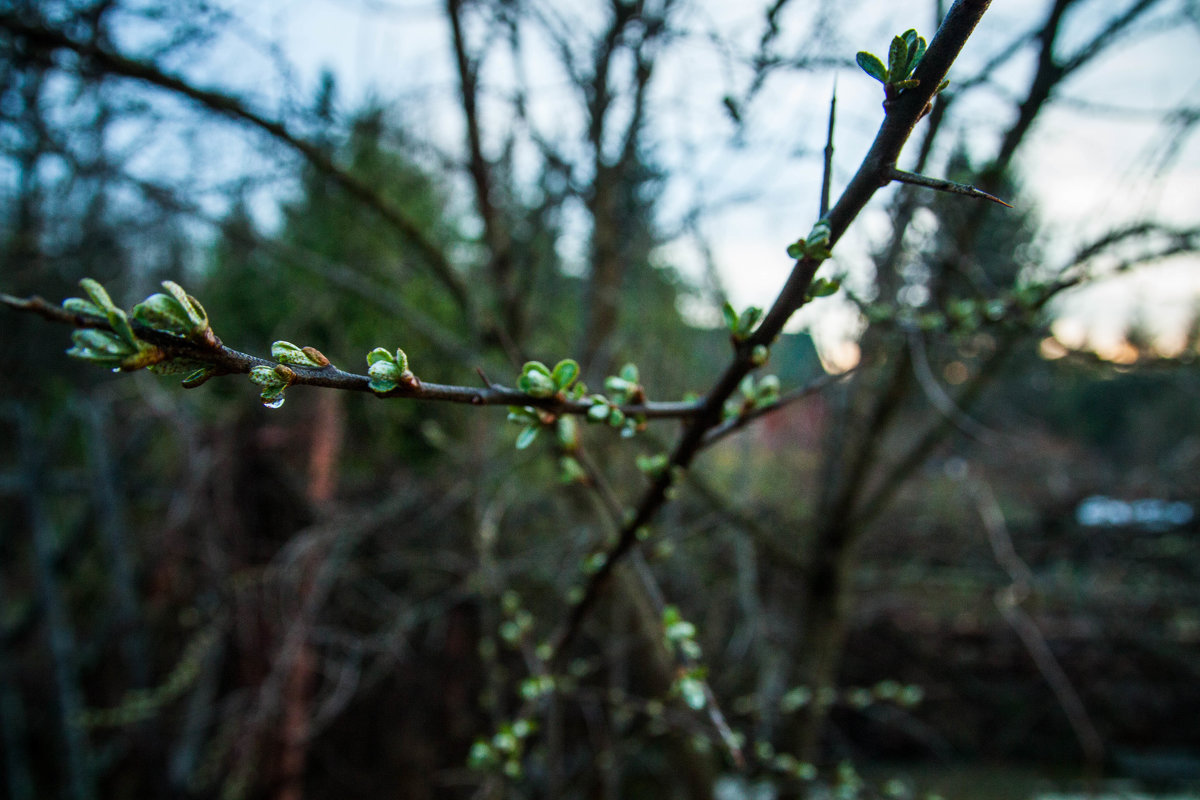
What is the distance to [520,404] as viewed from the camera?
1.91ft

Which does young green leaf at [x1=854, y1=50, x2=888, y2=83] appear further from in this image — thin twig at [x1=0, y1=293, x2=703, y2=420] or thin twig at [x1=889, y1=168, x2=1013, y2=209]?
thin twig at [x1=0, y1=293, x2=703, y2=420]

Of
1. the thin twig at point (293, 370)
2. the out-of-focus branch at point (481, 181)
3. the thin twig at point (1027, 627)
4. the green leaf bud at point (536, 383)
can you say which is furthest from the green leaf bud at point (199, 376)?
the thin twig at point (1027, 627)

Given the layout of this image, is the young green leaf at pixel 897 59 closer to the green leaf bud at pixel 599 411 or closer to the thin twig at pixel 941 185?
the thin twig at pixel 941 185

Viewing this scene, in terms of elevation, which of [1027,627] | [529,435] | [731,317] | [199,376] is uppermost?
[1027,627]

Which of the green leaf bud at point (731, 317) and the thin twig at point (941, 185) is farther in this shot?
the green leaf bud at point (731, 317)

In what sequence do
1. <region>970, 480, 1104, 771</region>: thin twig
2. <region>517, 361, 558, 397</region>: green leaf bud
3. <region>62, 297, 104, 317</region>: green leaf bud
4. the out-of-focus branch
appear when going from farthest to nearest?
1. the out-of-focus branch
2. <region>970, 480, 1104, 771</region>: thin twig
3. <region>517, 361, 558, 397</region>: green leaf bud
4. <region>62, 297, 104, 317</region>: green leaf bud

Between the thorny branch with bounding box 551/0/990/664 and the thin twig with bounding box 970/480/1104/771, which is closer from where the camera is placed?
the thorny branch with bounding box 551/0/990/664

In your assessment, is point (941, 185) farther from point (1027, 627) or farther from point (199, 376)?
point (1027, 627)

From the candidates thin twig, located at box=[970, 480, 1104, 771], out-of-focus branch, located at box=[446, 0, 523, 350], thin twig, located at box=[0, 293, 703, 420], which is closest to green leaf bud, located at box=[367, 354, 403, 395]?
thin twig, located at box=[0, 293, 703, 420]

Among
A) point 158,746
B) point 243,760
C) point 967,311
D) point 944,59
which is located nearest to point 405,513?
point 243,760

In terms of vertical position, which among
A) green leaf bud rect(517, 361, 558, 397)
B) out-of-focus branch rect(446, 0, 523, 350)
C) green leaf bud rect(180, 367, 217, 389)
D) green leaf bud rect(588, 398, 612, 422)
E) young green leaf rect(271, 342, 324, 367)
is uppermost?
out-of-focus branch rect(446, 0, 523, 350)

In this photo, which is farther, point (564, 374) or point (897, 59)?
point (564, 374)

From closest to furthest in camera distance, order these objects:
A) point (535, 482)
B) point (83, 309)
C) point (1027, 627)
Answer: point (83, 309), point (1027, 627), point (535, 482)

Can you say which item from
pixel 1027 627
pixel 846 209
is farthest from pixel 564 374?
pixel 1027 627
